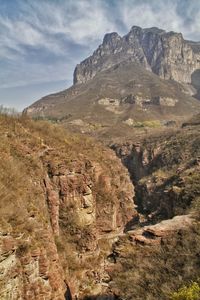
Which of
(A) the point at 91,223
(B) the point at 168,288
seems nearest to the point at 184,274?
(B) the point at 168,288

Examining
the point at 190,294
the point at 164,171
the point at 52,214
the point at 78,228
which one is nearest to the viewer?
the point at 190,294

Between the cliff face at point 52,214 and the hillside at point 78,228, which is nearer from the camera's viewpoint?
the hillside at point 78,228

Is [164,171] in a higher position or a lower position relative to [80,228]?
higher

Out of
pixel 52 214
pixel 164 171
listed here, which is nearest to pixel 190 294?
pixel 52 214

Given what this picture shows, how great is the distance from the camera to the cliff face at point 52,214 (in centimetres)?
2133

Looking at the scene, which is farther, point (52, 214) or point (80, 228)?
point (80, 228)

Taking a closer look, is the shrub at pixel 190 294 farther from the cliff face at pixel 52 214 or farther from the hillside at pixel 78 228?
the cliff face at pixel 52 214

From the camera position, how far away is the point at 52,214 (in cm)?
3325

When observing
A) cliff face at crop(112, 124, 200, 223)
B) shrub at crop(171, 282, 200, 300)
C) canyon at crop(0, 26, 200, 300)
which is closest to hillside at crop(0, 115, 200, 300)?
canyon at crop(0, 26, 200, 300)

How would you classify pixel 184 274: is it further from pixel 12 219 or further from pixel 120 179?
pixel 120 179

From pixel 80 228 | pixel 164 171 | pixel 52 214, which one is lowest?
pixel 80 228

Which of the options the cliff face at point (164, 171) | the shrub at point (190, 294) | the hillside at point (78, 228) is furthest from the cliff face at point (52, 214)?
the shrub at point (190, 294)

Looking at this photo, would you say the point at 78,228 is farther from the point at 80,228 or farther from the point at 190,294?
the point at 190,294

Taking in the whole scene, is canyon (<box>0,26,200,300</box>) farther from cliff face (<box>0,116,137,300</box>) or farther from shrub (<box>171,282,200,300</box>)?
shrub (<box>171,282,200,300</box>)
